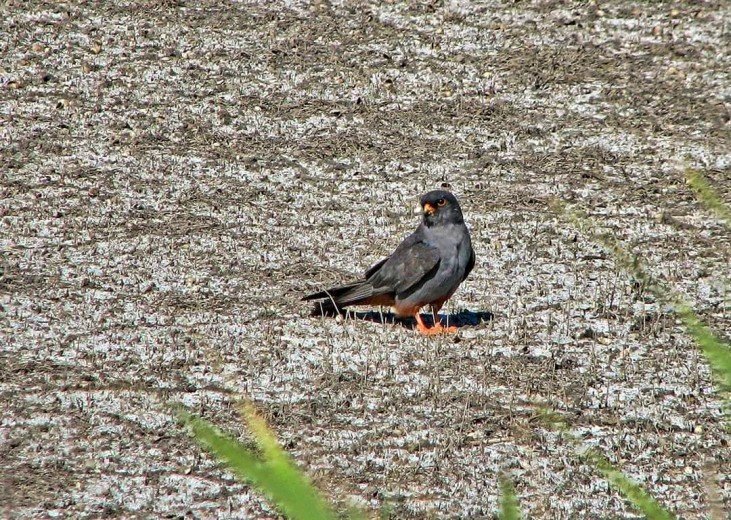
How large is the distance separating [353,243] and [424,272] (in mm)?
2002

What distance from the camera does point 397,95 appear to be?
12.3m

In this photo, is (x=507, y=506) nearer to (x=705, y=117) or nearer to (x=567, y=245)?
(x=567, y=245)

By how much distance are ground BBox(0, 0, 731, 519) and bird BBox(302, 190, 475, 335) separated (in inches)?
9.3

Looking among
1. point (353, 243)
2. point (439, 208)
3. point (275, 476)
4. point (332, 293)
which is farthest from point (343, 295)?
point (275, 476)

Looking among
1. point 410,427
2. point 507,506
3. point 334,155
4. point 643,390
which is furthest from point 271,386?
point 507,506

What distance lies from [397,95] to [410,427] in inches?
246

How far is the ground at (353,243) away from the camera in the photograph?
250 inches

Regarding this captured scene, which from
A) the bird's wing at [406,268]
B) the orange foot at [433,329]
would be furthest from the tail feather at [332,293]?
the orange foot at [433,329]

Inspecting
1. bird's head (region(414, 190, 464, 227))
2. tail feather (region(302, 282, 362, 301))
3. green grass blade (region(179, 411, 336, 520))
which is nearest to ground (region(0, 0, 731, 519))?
tail feather (region(302, 282, 362, 301))

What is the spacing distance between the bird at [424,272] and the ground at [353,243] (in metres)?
0.24

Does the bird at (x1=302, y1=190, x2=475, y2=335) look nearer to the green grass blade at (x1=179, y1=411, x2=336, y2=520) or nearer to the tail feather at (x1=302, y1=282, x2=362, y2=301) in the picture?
the tail feather at (x1=302, y1=282, x2=362, y2=301)

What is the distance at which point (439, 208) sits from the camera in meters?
7.91

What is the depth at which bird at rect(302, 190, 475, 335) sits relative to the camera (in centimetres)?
775

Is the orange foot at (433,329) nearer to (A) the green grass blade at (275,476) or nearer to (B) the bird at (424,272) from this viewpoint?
(B) the bird at (424,272)
